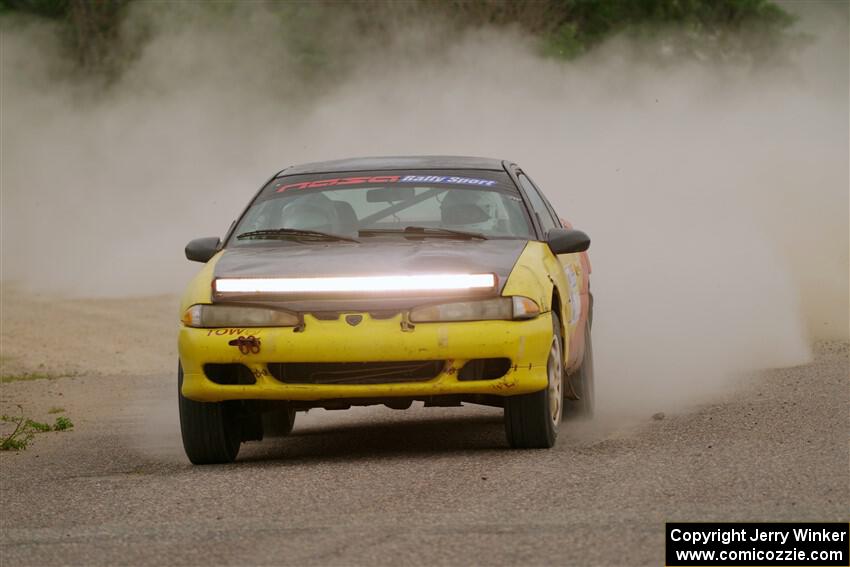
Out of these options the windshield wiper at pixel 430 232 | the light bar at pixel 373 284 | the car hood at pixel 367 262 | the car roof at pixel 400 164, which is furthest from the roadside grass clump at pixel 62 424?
the light bar at pixel 373 284

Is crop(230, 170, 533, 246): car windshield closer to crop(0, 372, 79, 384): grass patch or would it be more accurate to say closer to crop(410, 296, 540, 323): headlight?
crop(410, 296, 540, 323): headlight

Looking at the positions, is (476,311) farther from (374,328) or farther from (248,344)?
(248,344)

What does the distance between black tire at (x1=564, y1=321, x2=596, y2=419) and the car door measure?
0.19m

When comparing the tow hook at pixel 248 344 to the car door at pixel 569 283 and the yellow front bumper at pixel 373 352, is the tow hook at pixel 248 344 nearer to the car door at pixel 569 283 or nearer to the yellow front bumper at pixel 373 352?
the yellow front bumper at pixel 373 352

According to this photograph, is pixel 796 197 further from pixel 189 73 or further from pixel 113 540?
pixel 113 540

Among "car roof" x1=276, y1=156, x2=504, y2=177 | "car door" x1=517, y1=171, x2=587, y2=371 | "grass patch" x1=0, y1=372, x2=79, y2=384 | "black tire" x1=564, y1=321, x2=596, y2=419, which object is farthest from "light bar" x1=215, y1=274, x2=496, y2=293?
"grass patch" x1=0, y1=372, x2=79, y2=384

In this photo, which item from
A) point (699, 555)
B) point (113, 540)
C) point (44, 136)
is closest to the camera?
point (699, 555)

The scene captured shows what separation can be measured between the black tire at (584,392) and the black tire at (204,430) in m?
2.36

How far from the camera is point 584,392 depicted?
10.4 meters

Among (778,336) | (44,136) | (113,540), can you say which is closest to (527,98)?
(44,136)

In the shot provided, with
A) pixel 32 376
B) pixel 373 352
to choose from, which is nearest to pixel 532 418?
pixel 373 352

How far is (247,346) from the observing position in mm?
8164

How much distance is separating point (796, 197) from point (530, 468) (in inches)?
634

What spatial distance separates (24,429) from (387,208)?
9.03 ft
